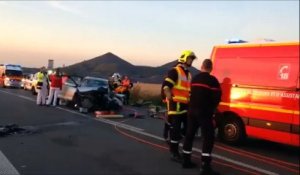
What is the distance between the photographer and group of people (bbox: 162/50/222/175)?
27.7 ft

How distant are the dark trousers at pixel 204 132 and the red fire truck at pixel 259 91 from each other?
2485 mm

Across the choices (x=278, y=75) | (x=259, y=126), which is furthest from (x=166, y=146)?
(x=278, y=75)

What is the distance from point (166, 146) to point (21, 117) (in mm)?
6844

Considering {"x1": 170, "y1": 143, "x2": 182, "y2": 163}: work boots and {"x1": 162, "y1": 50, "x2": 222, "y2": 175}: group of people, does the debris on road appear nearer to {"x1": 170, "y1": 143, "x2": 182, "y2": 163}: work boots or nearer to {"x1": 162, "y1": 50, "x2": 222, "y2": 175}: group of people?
{"x1": 162, "y1": 50, "x2": 222, "y2": 175}: group of people

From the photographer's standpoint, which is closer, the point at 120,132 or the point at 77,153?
the point at 77,153

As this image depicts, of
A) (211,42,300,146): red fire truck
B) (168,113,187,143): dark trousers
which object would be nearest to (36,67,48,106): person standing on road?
(211,42,300,146): red fire truck

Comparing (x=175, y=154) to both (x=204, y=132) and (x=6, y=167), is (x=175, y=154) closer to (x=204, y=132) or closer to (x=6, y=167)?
(x=204, y=132)

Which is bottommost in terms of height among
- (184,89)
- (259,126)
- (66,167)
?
(66,167)

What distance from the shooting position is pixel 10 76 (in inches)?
1718

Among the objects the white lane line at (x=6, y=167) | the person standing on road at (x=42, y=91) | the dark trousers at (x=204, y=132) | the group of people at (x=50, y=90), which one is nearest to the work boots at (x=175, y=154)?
the dark trousers at (x=204, y=132)

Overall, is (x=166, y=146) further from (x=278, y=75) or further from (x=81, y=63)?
(x=81, y=63)

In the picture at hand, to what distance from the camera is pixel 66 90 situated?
906 inches

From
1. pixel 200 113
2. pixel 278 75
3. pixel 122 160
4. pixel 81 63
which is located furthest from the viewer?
pixel 81 63

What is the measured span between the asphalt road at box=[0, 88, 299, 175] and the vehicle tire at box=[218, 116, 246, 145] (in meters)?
0.18
